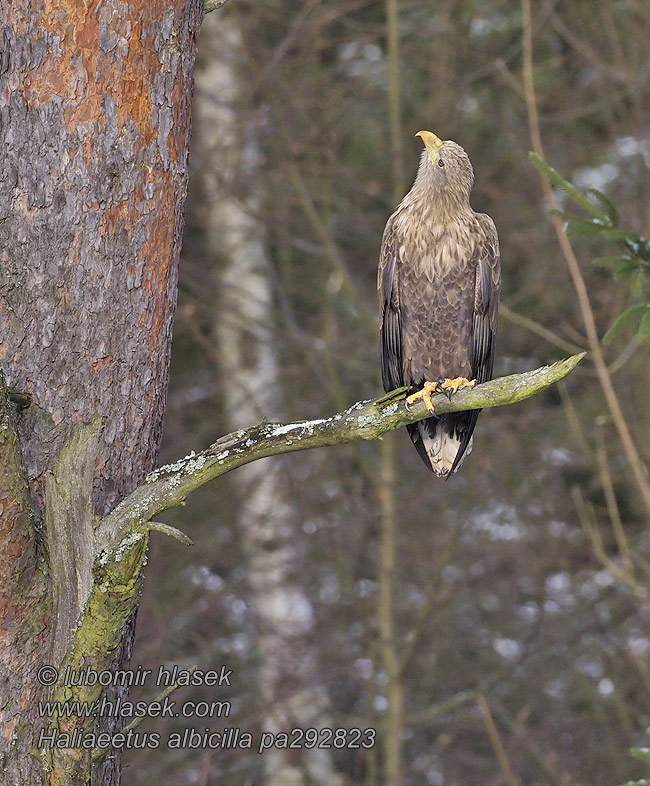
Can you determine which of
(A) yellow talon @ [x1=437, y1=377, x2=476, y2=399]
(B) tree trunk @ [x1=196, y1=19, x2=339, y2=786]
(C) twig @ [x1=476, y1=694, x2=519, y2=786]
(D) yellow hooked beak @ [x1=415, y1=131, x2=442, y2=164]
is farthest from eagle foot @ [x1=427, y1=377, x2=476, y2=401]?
(B) tree trunk @ [x1=196, y1=19, x2=339, y2=786]

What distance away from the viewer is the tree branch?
2.24 meters

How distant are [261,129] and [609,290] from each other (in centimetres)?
270

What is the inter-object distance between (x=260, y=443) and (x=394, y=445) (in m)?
4.38

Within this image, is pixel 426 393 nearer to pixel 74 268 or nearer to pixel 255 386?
pixel 74 268

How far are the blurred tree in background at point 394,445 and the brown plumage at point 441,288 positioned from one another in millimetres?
1660

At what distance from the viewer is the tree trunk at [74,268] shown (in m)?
2.28

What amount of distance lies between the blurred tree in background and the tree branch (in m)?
3.45

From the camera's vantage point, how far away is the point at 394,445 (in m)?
6.61

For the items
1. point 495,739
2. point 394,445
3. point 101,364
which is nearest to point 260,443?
point 101,364

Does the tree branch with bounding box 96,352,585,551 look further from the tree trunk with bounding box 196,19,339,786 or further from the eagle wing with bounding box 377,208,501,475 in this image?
the tree trunk with bounding box 196,19,339,786

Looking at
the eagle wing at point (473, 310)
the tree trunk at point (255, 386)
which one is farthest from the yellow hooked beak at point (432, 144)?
the tree trunk at point (255, 386)

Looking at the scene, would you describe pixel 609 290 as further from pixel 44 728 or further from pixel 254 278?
pixel 44 728

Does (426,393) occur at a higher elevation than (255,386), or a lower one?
lower

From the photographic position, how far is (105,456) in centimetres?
239
